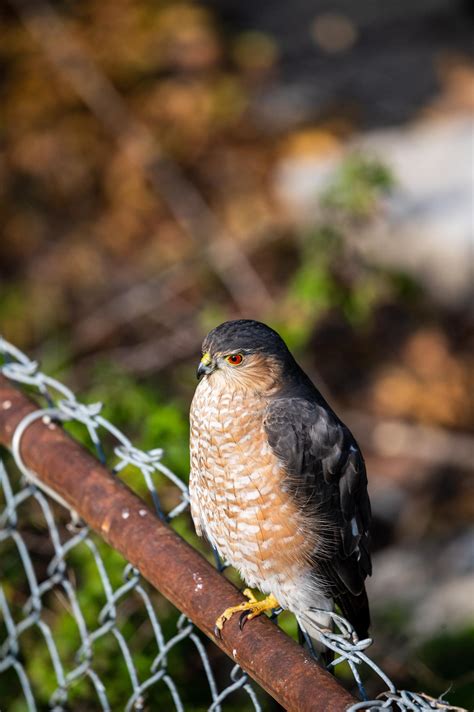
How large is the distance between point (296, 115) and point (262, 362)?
5041 millimetres

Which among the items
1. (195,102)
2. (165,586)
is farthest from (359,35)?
(165,586)

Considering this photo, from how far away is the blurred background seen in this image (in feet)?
15.1

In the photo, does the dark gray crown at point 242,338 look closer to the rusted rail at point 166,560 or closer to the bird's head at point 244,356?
the bird's head at point 244,356

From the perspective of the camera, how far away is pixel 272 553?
2.52 metres

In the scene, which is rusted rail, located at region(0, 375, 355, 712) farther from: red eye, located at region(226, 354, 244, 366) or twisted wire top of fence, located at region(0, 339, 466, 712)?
red eye, located at region(226, 354, 244, 366)

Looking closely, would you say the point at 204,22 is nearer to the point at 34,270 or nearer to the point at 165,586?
the point at 34,270

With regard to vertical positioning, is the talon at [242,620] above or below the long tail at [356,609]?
above

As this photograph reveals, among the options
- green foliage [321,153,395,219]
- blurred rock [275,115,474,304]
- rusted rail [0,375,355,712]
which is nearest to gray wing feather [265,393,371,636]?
rusted rail [0,375,355,712]

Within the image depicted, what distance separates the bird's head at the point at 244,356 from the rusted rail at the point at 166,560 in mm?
472

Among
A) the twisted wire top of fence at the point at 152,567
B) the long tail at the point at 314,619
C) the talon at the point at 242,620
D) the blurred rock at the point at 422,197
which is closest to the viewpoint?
the twisted wire top of fence at the point at 152,567

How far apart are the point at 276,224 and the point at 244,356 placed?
154 inches

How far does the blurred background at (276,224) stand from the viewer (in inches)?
182

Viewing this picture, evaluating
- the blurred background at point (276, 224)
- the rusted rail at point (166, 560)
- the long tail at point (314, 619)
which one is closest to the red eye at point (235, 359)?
the rusted rail at point (166, 560)

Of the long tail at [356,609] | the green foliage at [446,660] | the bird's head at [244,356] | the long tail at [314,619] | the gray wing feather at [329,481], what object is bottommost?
the green foliage at [446,660]
